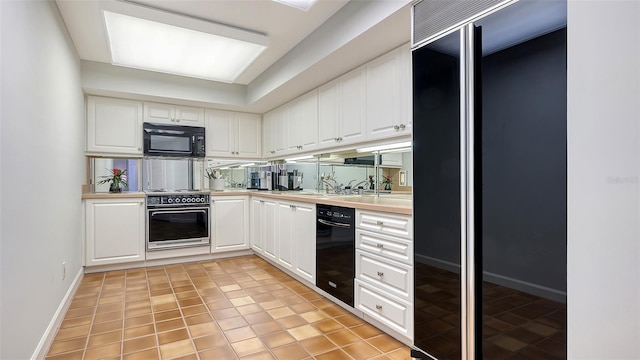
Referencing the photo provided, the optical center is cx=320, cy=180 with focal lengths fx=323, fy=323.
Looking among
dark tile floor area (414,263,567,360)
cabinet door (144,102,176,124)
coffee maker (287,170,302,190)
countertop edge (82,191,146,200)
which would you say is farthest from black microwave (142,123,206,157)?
dark tile floor area (414,263,567,360)

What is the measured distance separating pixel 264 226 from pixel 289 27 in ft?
7.37

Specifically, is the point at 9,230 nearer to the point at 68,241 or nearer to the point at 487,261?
the point at 68,241

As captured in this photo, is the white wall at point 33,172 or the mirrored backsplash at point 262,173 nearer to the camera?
the white wall at point 33,172

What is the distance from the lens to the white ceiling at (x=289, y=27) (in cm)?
229

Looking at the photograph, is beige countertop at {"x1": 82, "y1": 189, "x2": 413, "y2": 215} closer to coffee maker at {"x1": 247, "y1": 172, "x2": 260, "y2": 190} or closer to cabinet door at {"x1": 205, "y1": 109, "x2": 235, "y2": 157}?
coffee maker at {"x1": 247, "y1": 172, "x2": 260, "y2": 190}

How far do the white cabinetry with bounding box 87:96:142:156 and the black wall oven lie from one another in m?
0.79

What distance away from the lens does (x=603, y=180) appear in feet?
3.32

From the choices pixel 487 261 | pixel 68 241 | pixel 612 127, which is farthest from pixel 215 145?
pixel 612 127

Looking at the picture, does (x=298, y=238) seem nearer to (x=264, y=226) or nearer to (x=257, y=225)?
(x=264, y=226)

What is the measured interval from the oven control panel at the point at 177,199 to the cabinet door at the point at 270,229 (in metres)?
0.87

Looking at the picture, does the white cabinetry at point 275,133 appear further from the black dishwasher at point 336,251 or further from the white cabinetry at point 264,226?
the black dishwasher at point 336,251

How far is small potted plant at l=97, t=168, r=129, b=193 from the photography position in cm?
404

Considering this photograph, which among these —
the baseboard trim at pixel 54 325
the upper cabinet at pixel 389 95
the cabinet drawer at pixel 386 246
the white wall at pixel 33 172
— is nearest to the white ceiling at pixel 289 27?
the upper cabinet at pixel 389 95

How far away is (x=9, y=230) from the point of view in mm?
1427
